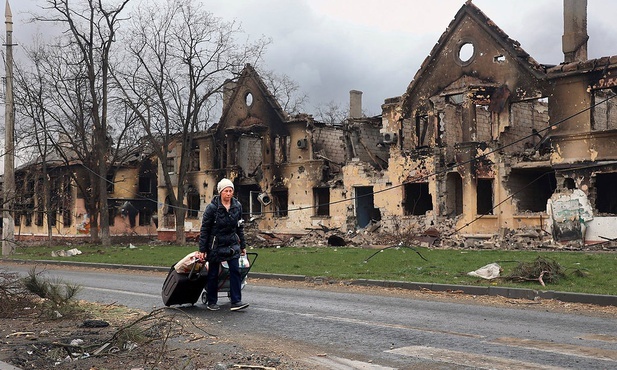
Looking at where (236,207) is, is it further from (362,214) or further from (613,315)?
(362,214)

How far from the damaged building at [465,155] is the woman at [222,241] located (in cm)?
1551

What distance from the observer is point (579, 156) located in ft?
88.6

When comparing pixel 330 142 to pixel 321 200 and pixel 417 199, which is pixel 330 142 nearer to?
pixel 321 200

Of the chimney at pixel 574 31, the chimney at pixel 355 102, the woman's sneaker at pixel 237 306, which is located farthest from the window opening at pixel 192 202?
the woman's sneaker at pixel 237 306

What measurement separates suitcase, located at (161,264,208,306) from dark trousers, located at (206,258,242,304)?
19 centimetres

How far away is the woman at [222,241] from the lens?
35.1ft

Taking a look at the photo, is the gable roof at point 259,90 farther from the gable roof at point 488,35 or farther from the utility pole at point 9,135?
the utility pole at point 9,135

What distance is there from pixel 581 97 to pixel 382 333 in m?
21.7

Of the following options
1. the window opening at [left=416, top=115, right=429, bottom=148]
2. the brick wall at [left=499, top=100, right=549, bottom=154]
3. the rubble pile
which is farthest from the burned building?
the brick wall at [left=499, top=100, right=549, bottom=154]

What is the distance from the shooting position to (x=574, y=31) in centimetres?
2900

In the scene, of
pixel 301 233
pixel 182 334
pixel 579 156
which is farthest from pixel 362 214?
pixel 182 334

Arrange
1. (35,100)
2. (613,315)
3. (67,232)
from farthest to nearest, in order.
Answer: (67,232)
(35,100)
(613,315)

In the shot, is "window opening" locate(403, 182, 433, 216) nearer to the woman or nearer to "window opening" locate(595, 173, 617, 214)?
"window opening" locate(595, 173, 617, 214)

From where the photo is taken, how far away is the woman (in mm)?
10711
